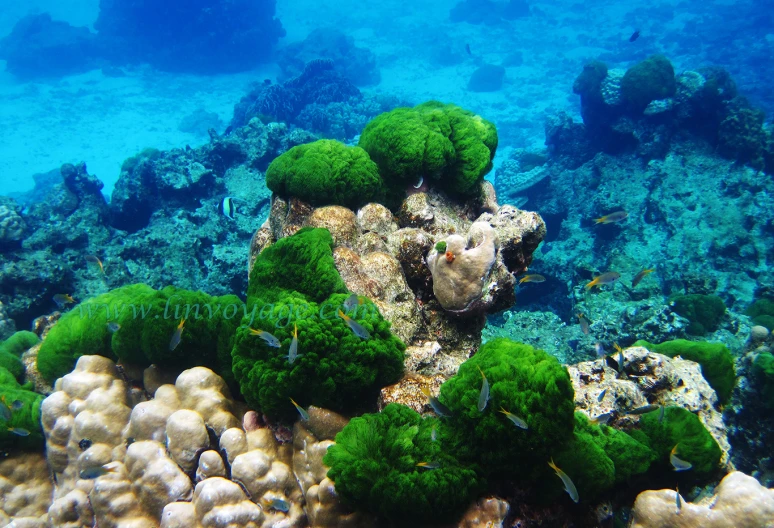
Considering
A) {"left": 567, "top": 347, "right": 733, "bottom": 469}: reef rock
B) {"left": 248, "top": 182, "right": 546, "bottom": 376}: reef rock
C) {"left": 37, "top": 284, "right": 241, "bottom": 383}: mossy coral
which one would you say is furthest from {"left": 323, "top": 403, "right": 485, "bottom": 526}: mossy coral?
{"left": 567, "top": 347, "right": 733, "bottom": 469}: reef rock

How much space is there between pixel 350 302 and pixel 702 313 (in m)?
9.52

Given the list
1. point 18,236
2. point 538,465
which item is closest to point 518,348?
point 538,465

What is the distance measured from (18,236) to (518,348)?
509 inches

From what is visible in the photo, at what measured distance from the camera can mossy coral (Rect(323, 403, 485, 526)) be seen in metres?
2.83

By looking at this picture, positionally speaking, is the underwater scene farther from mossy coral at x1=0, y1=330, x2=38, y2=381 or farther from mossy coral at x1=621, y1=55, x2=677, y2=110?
mossy coral at x1=621, y1=55, x2=677, y2=110

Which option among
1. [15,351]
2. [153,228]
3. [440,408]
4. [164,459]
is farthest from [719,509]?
[153,228]

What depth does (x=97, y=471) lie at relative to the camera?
350cm

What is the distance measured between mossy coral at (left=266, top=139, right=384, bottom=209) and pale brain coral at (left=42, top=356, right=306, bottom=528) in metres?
Answer: 2.71

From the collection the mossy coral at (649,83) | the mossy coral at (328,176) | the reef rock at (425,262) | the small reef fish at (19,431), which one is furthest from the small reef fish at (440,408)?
the mossy coral at (649,83)

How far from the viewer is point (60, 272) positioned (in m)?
9.45

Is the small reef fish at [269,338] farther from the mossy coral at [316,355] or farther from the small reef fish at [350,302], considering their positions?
the small reef fish at [350,302]

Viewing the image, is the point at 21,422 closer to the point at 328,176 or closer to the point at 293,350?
the point at 293,350

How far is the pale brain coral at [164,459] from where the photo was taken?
10.8 feet

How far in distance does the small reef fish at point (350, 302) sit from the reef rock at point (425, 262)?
76 centimetres
